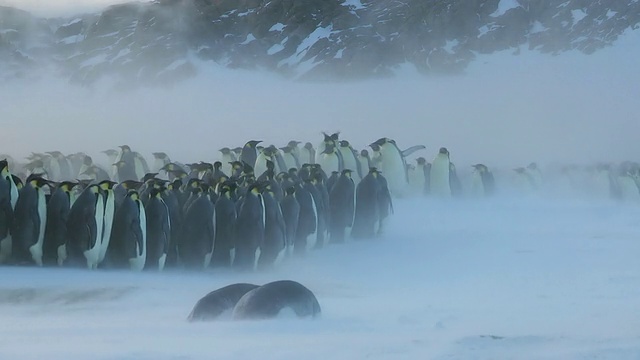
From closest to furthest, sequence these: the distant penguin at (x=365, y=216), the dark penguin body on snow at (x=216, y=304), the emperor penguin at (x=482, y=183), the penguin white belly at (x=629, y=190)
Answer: the dark penguin body on snow at (x=216, y=304) → the distant penguin at (x=365, y=216) → the penguin white belly at (x=629, y=190) → the emperor penguin at (x=482, y=183)

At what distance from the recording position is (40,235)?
6070 millimetres

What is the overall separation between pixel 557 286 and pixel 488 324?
1211 mm

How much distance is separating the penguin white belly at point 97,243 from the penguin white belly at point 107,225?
0.04m

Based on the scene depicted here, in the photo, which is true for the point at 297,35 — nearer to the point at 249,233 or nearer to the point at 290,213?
the point at 290,213

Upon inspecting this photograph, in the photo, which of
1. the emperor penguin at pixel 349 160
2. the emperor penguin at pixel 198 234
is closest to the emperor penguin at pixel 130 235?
the emperor penguin at pixel 198 234

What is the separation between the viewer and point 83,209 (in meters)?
5.91

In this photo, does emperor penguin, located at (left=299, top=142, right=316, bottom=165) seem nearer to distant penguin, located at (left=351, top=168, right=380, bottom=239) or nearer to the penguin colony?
distant penguin, located at (left=351, top=168, right=380, bottom=239)

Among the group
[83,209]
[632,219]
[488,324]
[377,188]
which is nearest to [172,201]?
[83,209]

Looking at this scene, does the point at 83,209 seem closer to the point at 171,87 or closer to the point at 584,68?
the point at 171,87

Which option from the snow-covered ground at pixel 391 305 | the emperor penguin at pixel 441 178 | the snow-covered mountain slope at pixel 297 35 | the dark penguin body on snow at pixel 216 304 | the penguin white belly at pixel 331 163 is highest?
the snow-covered mountain slope at pixel 297 35

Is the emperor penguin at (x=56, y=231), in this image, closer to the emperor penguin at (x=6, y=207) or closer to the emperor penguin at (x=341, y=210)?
the emperor penguin at (x=6, y=207)

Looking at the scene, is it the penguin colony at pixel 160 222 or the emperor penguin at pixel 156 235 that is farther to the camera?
the emperor penguin at pixel 156 235

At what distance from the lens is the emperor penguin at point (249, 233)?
6.18 m

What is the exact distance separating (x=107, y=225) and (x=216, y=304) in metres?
2.06
